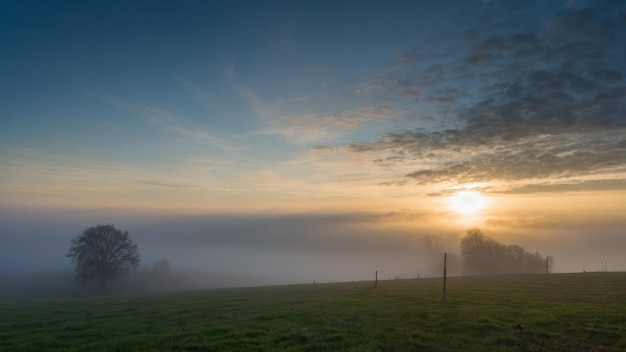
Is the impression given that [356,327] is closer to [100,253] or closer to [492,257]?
[100,253]

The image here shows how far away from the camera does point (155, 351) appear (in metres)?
20.3

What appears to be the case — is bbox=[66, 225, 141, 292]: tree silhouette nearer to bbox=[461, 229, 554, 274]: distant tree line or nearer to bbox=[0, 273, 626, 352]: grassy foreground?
bbox=[0, 273, 626, 352]: grassy foreground

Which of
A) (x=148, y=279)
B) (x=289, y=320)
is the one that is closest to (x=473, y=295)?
(x=289, y=320)

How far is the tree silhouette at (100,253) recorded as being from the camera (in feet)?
270

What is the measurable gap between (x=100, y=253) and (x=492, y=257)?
13537 cm

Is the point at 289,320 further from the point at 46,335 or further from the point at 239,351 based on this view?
the point at 46,335

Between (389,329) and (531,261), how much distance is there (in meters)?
153

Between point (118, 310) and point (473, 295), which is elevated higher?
point (473, 295)

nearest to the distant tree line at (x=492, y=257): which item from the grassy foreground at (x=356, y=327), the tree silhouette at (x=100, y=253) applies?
the grassy foreground at (x=356, y=327)

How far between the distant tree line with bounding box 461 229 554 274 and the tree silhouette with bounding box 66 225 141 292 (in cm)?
12047

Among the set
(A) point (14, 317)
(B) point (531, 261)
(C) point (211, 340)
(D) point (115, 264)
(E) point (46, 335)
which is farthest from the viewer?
(B) point (531, 261)

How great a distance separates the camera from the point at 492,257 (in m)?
140

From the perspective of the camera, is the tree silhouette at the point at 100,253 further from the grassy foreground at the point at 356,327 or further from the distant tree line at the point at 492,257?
the distant tree line at the point at 492,257

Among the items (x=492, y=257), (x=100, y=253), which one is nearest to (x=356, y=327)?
(x=100, y=253)
